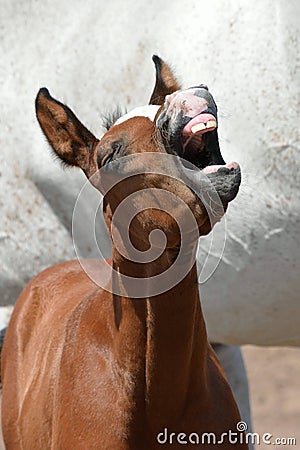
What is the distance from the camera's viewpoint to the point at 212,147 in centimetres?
183

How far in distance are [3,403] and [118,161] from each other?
3.53 ft

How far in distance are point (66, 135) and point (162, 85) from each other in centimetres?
26

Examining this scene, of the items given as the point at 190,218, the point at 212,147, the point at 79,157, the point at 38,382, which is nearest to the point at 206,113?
the point at 212,147

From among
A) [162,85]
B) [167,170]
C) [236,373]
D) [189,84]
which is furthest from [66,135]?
[236,373]

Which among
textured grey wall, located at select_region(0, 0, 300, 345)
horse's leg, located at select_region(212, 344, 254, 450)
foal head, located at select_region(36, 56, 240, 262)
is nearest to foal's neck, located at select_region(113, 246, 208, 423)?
foal head, located at select_region(36, 56, 240, 262)

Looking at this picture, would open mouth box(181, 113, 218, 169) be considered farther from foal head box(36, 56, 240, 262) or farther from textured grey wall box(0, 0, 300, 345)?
textured grey wall box(0, 0, 300, 345)

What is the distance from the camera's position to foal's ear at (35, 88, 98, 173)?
219 centimetres

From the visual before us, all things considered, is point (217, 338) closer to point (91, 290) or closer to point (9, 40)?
point (91, 290)

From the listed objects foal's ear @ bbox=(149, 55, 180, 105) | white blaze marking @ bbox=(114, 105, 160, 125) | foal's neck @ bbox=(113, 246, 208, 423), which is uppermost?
foal's ear @ bbox=(149, 55, 180, 105)

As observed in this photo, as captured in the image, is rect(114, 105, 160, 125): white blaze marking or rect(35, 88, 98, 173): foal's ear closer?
rect(114, 105, 160, 125): white blaze marking

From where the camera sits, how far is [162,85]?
2.30 metres

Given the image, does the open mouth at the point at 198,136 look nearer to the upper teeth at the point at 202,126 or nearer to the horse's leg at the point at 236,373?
the upper teeth at the point at 202,126

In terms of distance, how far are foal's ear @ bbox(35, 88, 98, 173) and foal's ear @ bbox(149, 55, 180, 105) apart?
0.18 meters

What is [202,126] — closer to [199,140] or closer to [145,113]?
[199,140]
